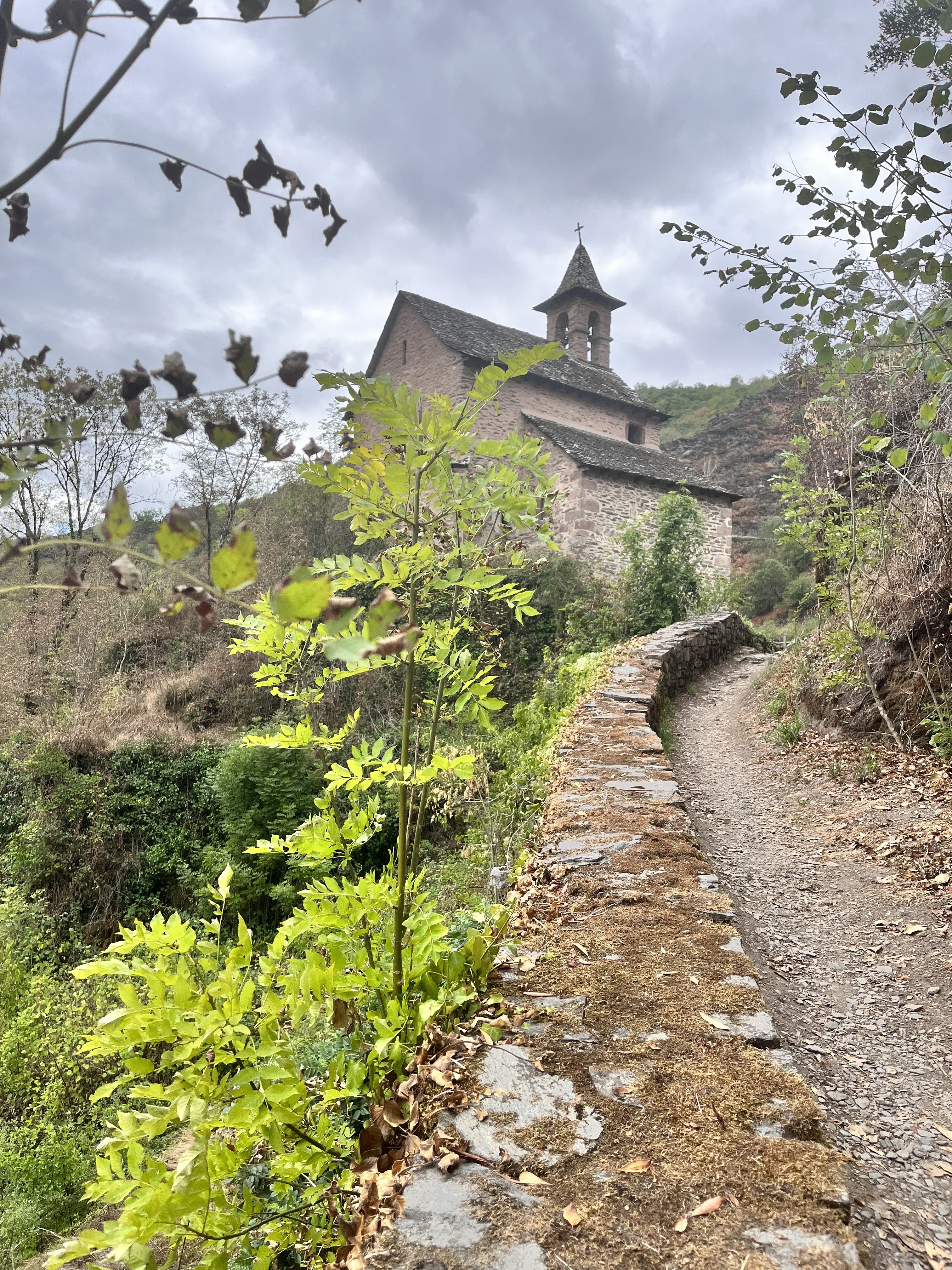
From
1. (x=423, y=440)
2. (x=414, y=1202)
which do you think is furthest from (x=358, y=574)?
(x=414, y=1202)

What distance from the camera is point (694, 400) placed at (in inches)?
1777

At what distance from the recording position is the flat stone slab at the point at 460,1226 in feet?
4.54

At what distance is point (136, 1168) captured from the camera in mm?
1326

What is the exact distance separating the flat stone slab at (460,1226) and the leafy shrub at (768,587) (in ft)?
75.1

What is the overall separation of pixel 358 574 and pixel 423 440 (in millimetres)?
380

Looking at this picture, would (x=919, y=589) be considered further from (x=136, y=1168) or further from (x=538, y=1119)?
(x=136, y=1168)

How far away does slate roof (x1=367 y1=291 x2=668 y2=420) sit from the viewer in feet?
61.8

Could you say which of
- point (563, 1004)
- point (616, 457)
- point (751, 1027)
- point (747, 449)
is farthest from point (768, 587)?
point (563, 1004)

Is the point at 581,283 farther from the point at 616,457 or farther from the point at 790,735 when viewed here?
the point at 790,735

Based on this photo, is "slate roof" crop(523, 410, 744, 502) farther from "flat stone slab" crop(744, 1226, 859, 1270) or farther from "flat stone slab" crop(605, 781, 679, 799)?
"flat stone slab" crop(744, 1226, 859, 1270)

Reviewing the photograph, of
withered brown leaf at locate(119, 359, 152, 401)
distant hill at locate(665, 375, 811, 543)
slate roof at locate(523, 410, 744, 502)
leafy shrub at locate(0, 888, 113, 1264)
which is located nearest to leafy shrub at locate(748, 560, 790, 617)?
slate roof at locate(523, 410, 744, 502)

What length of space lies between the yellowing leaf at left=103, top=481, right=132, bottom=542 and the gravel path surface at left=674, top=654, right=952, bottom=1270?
199cm

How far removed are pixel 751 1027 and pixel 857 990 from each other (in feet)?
4.87

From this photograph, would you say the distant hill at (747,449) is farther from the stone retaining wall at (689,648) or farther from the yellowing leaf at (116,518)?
the yellowing leaf at (116,518)
